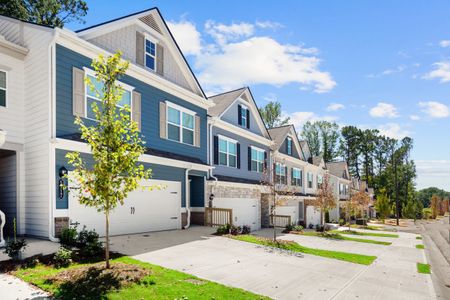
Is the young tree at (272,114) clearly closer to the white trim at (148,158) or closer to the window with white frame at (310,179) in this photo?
the window with white frame at (310,179)

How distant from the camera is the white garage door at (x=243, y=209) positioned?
20.8m

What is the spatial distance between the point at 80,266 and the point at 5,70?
8.09 metres

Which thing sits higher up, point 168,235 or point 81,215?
point 81,215

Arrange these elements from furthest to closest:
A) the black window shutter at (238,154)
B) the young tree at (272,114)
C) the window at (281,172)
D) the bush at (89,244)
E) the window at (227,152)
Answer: the young tree at (272,114) → the window at (281,172) → the black window shutter at (238,154) → the window at (227,152) → the bush at (89,244)

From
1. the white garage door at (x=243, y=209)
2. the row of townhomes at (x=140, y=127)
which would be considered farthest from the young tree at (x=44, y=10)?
the white garage door at (x=243, y=209)

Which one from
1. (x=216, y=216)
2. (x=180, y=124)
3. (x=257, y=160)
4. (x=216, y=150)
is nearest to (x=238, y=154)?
(x=216, y=150)

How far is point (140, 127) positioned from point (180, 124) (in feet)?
10.4

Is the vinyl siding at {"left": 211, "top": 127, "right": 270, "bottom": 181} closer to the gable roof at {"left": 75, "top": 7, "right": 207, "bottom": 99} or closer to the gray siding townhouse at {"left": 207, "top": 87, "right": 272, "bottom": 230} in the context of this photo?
the gray siding townhouse at {"left": 207, "top": 87, "right": 272, "bottom": 230}

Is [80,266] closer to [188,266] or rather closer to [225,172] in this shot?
[188,266]

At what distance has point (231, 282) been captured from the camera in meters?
8.62

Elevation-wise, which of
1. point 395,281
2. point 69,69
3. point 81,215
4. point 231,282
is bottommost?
point 395,281

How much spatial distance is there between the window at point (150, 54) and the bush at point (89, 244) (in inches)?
363

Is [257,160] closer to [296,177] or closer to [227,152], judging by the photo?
[227,152]

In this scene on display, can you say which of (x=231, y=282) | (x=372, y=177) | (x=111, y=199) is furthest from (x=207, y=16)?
(x=372, y=177)
